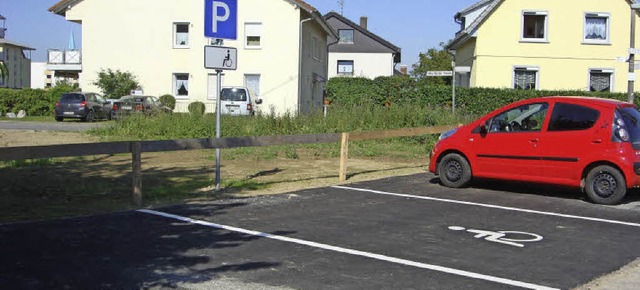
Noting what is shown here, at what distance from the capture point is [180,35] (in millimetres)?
38625

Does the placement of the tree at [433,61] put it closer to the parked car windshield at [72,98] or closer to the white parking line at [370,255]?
the parked car windshield at [72,98]

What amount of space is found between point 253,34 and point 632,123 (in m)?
29.7

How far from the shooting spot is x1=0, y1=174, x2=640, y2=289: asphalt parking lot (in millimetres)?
5492

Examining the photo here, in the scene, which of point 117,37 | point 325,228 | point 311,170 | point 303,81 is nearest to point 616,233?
point 325,228

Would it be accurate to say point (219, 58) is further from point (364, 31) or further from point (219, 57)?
point (364, 31)

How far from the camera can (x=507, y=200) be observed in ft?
33.3

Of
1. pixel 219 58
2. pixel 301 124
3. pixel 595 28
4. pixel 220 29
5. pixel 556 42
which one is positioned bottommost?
pixel 301 124

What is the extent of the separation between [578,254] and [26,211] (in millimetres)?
6659

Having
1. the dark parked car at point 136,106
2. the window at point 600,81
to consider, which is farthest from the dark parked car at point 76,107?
the window at point 600,81

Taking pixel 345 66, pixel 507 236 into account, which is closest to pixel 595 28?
pixel 507 236

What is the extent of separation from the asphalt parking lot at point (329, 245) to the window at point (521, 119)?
139 centimetres

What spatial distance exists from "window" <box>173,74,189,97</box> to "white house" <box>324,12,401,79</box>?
29495mm

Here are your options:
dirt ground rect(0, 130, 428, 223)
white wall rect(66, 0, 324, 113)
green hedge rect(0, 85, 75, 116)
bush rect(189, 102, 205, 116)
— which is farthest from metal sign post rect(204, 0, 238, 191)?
green hedge rect(0, 85, 75, 116)

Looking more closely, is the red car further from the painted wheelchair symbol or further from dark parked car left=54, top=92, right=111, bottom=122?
dark parked car left=54, top=92, right=111, bottom=122
